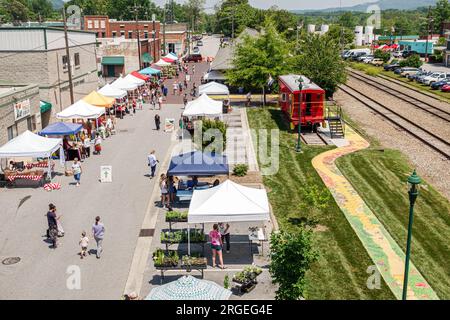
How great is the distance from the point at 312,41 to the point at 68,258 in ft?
118

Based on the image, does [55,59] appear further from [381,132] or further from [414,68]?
[414,68]

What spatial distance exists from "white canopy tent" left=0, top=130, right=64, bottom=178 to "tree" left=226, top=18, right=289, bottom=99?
22.2m

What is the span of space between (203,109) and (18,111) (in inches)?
426

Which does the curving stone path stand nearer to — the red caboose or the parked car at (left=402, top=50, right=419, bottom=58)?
the red caboose

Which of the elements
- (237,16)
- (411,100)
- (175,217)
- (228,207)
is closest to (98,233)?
(175,217)

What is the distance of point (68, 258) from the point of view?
15781 mm

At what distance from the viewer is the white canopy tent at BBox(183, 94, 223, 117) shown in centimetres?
3231

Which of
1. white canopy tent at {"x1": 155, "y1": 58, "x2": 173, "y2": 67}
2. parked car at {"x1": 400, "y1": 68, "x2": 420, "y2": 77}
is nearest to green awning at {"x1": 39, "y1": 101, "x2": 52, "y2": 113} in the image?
white canopy tent at {"x1": 155, "y1": 58, "x2": 173, "y2": 67}

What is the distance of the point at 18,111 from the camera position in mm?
29219

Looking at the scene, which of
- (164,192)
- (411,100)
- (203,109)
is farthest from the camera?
(411,100)

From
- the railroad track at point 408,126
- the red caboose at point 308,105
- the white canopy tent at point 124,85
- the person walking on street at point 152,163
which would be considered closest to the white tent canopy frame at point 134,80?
the white canopy tent at point 124,85

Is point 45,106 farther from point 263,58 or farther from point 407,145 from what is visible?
point 407,145
